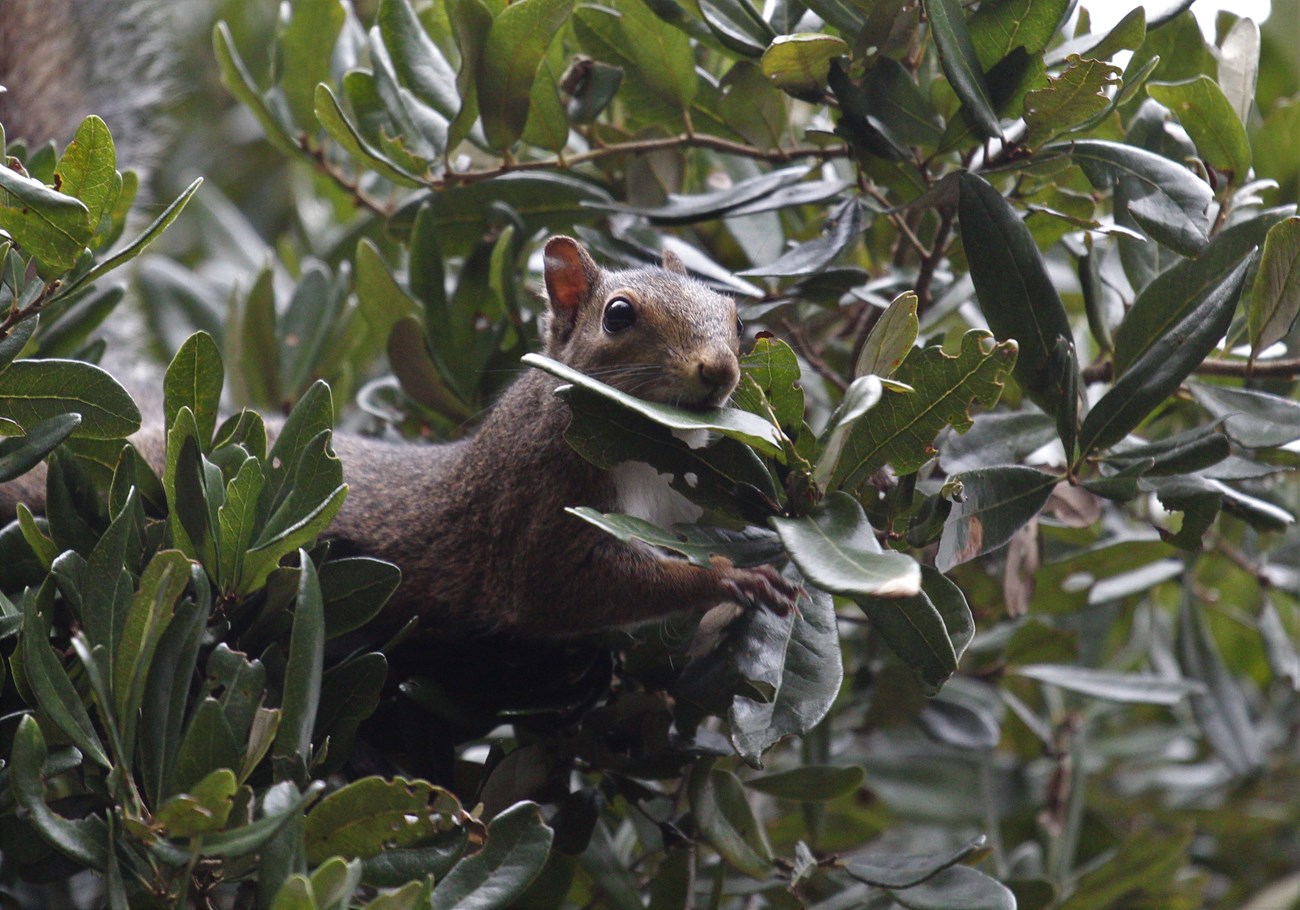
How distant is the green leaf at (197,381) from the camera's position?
58.6 inches

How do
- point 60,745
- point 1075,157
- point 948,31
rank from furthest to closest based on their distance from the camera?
point 1075,157 → point 948,31 → point 60,745

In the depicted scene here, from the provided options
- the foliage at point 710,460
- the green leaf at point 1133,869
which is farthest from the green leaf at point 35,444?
the green leaf at point 1133,869

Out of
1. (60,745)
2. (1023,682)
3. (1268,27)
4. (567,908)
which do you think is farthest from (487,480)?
(1268,27)

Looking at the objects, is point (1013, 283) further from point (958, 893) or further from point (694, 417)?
point (958, 893)

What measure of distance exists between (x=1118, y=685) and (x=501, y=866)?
1.44 meters

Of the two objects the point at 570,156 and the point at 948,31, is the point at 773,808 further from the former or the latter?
the point at 948,31

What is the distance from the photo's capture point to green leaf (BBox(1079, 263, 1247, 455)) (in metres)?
1.42

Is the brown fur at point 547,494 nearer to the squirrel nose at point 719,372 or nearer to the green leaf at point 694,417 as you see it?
the squirrel nose at point 719,372

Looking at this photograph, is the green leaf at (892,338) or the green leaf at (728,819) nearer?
the green leaf at (892,338)

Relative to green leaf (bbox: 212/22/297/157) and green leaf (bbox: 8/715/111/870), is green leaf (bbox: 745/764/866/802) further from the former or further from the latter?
green leaf (bbox: 212/22/297/157)

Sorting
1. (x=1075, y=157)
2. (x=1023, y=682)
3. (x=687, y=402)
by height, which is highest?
(x=1075, y=157)

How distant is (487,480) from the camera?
2174 millimetres

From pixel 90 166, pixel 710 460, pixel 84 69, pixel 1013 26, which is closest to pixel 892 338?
pixel 710 460

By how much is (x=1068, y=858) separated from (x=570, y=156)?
1.66 m
